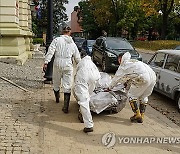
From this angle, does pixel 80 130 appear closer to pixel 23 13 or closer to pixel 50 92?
pixel 50 92

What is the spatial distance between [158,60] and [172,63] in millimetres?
1093

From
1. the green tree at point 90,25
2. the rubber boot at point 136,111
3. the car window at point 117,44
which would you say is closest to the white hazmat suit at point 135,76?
the rubber boot at point 136,111

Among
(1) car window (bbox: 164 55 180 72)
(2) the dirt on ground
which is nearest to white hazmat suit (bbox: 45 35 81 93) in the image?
(2) the dirt on ground

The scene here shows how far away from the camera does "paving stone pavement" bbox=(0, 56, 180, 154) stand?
514 cm

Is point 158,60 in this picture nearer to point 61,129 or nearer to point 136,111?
point 136,111

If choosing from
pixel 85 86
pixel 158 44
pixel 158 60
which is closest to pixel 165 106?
pixel 158 60

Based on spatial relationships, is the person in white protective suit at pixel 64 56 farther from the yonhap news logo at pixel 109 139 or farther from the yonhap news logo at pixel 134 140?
the yonhap news logo at pixel 134 140

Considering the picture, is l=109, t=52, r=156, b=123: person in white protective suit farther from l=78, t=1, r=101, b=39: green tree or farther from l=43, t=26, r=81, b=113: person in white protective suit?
l=78, t=1, r=101, b=39: green tree

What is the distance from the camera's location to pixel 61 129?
6.09 m

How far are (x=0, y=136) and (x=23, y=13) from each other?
15.2 m

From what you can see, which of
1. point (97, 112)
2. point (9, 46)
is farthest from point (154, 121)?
point (9, 46)

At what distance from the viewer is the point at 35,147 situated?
5012 mm

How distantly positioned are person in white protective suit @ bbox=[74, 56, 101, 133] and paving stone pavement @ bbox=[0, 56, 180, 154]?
29 centimetres

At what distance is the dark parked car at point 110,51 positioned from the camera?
1518 cm
